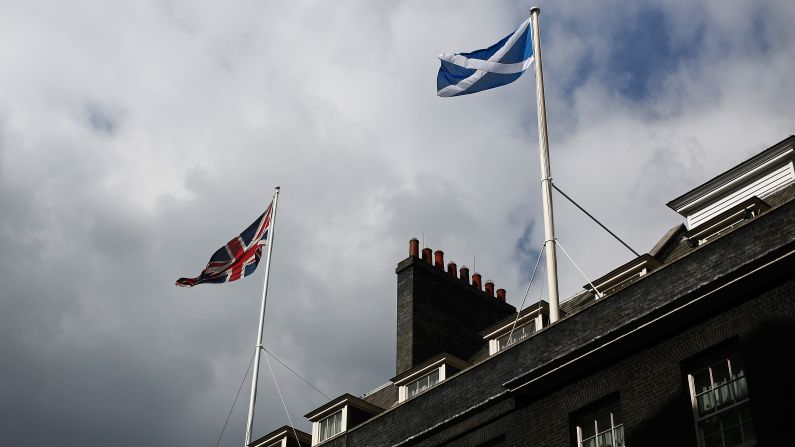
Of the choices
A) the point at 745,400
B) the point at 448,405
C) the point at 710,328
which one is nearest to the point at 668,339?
the point at 710,328

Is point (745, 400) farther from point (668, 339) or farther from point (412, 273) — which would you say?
point (412, 273)

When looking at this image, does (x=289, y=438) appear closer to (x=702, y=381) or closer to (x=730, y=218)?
(x=730, y=218)

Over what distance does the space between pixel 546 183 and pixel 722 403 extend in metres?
8.69

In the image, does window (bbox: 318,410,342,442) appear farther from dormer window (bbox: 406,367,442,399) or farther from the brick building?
dormer window (bbox: 406,367,442,399)

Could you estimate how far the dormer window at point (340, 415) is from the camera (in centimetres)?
3372

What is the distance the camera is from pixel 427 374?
3272cm

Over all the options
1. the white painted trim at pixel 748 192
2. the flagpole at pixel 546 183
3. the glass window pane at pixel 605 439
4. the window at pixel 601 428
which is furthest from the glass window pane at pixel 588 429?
the white painted trim at pixel 748 192

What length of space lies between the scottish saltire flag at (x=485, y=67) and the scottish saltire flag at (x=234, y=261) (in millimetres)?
11028

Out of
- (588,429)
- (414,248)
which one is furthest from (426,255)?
(588,429)

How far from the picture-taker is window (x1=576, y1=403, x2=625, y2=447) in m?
24.3

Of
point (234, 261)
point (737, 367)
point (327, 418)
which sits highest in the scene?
point (234, 261)

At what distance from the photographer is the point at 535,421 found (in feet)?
85.5

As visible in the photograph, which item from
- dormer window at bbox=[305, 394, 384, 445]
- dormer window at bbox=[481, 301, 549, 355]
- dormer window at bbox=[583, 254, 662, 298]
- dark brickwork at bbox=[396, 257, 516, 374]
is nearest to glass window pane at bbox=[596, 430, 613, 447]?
dormer window at bbox=[583, 254, 662, 298]

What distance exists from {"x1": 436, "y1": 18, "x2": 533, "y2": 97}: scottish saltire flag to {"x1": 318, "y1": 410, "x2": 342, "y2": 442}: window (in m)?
10.0
